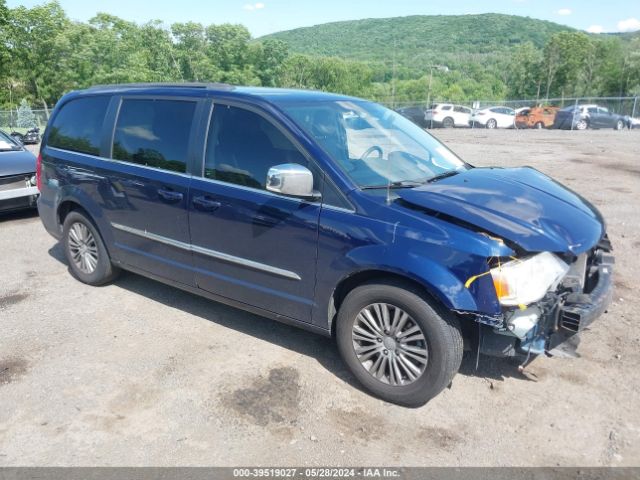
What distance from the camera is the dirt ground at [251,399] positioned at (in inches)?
118

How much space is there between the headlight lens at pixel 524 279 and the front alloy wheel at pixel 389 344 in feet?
1.81

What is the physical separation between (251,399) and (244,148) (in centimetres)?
177

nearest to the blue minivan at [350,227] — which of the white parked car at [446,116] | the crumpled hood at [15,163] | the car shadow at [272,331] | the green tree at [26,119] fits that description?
the car shadow at [272,331]

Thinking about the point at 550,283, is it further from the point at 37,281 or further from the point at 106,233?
the point at 37,281

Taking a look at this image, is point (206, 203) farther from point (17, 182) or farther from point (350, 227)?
Answer: point (17, 182)

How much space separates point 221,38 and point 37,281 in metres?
115

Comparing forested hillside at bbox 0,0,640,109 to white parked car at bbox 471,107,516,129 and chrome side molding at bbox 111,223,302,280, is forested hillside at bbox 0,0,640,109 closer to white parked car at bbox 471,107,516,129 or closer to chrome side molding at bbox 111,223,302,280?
white parked car at bbox 471,107,516,129

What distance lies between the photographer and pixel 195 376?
3.78m

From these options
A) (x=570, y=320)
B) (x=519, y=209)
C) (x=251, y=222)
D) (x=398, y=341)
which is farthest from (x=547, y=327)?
(x=251, y=222)

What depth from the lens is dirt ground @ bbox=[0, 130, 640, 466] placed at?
2988 mm

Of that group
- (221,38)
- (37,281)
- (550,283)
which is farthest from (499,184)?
(221,38)

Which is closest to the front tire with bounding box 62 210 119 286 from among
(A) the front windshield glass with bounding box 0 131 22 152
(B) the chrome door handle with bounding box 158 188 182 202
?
(B) the chrome door handle with bounding box 158 188 182 202

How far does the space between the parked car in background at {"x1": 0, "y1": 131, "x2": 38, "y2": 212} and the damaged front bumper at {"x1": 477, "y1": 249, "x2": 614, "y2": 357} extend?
7342mm

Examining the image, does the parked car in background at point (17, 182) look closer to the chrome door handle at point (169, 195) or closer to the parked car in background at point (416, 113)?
the chrome door handle at point (169, 195)
